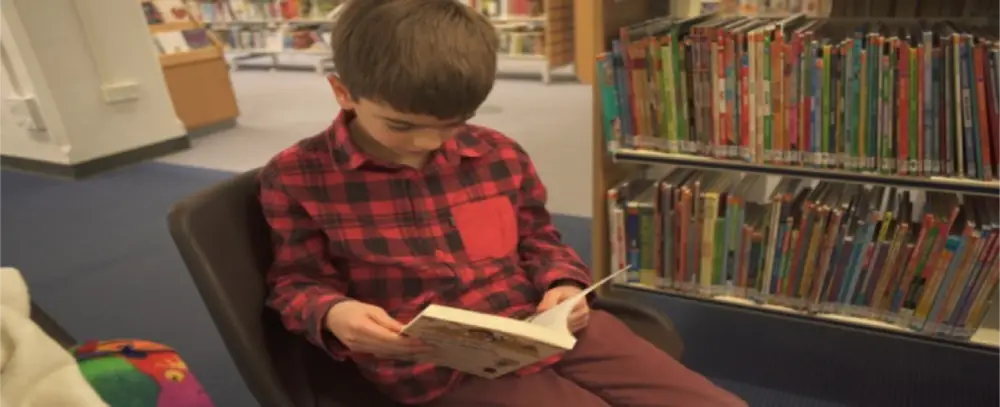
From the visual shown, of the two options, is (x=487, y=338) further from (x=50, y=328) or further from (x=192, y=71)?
→ (x=192, y=71)

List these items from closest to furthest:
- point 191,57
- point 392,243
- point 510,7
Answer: point 392,243, point 191,57, point 510,7

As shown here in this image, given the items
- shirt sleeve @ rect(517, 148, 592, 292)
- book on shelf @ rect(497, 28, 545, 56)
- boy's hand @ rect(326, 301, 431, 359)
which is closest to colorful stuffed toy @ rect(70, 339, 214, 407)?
boy's hand @ rect(326, 301, 431, 359)

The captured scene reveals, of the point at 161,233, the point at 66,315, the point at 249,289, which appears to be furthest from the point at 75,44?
the point at 249,289

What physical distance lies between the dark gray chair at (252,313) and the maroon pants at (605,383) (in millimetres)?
93

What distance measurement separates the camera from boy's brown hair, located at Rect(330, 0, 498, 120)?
88 centimetres

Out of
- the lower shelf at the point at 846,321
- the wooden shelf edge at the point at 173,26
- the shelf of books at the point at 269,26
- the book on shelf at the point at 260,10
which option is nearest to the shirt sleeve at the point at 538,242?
the lower shelf at the point at 846,321

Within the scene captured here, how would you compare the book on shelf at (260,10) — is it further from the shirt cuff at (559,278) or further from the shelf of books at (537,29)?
the shirt cuff at (559,278)

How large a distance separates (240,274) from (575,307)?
0.46m

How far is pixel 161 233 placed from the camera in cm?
278

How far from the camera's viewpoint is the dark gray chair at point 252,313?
0.86m

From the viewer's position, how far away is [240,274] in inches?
36.9

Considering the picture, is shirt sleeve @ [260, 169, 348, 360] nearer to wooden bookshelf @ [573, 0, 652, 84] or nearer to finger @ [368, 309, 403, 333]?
finger @ [368, 309, 403, 333]

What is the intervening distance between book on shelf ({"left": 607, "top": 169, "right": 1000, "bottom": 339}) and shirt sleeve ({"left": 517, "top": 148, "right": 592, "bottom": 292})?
50 centimetres

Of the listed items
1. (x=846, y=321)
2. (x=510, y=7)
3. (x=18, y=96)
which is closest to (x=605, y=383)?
(x=846, y=321)
